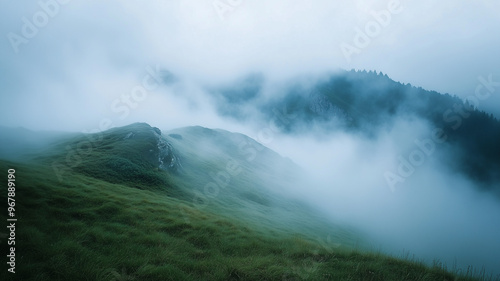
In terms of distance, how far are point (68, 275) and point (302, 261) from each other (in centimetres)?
1113

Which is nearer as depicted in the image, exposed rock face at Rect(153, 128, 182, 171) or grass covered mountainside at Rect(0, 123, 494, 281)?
grass covered mountainside at Rect(0, 123, 494, 281)

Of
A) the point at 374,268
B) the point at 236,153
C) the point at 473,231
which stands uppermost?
the point at 236,153

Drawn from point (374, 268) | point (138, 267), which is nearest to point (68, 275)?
point (138, 267)

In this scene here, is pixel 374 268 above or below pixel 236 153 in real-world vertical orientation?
below

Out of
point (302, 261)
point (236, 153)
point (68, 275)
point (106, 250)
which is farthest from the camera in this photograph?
point (236, 153)

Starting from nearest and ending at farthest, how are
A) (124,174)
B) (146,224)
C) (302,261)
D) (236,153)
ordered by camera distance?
(302,261)
(146,224)
(124,174)
(236,153)

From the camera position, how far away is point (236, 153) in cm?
11225

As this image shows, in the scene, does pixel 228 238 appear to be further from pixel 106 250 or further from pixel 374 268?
pixel 374 268

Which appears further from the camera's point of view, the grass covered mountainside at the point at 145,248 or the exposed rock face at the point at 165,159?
the exposed rock face at the point at 165,159

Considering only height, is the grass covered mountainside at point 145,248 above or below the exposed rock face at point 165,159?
below

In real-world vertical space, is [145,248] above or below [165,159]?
below

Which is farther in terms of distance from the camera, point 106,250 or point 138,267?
point 106,250

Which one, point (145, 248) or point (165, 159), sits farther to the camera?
point (165, 159)

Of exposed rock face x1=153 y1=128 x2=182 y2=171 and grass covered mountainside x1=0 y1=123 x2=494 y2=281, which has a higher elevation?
exposed rock face x1=153 y1=128 x2=182 y2=171
